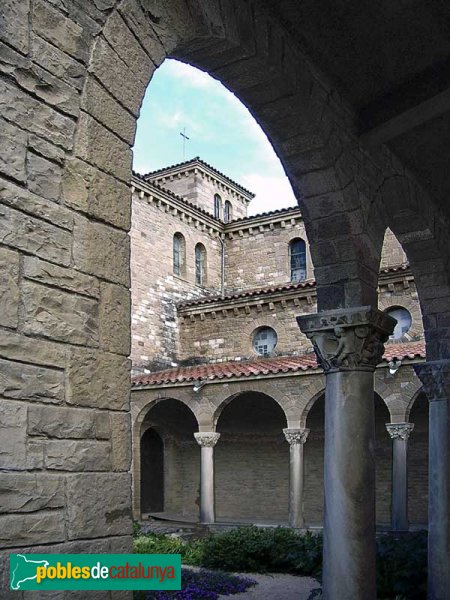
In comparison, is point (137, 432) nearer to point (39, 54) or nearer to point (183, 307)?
point (183, 307)

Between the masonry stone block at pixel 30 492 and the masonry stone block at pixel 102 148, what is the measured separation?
1.13 meters

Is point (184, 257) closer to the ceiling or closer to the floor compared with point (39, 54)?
closer to the ceiling

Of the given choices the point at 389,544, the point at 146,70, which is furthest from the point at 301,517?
the point at 146,70

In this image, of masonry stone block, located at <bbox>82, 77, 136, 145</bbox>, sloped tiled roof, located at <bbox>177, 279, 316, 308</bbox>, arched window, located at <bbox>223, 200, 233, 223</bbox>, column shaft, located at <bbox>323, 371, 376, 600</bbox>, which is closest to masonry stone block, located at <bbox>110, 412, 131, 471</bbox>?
masonry stone block, located at <bbox>82, 77, 136, 145</bbox>

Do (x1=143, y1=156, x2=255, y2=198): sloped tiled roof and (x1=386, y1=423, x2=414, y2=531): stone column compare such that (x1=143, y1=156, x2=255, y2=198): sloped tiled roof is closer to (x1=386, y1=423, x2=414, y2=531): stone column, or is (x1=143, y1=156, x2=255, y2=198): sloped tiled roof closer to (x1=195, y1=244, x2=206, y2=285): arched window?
(x1=195, y1=244, x2=206, y2=285): arched window

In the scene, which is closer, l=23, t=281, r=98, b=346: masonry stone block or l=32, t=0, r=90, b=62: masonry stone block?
l=23, t=281, r=98, b=346: masonry stone block

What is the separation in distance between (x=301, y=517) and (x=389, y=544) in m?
8.09

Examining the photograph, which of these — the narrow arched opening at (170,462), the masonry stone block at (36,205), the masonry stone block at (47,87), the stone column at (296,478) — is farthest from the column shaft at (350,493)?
the narrow arched opening at (170,462)

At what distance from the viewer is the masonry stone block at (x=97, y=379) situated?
7.55 feet

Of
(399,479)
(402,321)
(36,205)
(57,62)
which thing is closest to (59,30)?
(57,62)

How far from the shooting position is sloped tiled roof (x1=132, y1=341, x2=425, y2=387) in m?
15.8

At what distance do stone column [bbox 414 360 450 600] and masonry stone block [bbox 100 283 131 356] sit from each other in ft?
16.9

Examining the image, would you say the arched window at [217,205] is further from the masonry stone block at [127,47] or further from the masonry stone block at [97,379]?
the masonry stone block at [97,379]

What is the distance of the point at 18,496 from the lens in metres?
2.06
